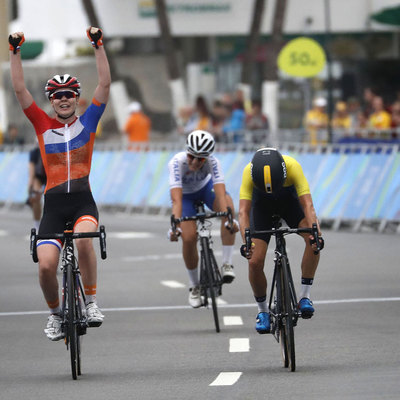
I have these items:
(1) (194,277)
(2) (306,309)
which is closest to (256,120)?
(1) (194,277)

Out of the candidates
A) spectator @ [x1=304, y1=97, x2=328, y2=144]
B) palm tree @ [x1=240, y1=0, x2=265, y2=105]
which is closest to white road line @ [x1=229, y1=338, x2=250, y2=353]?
spectator @ [x1=304, y1=97, x2=328, y2=144]

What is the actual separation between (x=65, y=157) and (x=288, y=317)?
206 cm

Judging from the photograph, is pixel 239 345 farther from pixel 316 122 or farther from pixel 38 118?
pixel 316 122

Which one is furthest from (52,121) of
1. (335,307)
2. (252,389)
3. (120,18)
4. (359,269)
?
(120,18)

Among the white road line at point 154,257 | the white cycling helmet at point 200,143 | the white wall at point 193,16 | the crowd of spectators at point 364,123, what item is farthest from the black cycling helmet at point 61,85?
the white wall at point 193,16

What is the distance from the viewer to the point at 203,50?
141 ft

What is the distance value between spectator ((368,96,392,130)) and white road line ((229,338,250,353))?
15.4 metres

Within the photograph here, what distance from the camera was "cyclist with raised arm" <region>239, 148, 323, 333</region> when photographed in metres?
10.6

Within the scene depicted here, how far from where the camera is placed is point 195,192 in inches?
575

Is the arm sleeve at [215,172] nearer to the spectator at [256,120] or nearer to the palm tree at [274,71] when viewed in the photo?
the spectator at [256,120]

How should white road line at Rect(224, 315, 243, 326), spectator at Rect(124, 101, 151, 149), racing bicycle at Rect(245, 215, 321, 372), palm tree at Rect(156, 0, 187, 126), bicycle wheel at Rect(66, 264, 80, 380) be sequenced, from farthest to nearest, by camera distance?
palm tree at Rect(156, 0, 187, 126), spectator at Rect(124, 101, 151, 149), white road line at Rect(224, 315, 243, 326), racing bicycle at Rect(245, 215, 321, 372), bicycle wheel at Rect(66, 264, 80, 380)

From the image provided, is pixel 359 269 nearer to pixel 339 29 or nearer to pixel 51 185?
pixel 51 185

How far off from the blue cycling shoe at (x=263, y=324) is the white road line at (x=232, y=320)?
243cm

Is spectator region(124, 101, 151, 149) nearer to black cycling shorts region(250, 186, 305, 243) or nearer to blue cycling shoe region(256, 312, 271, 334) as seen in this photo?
black cycling shorts region(250, 186, 305, 243)
